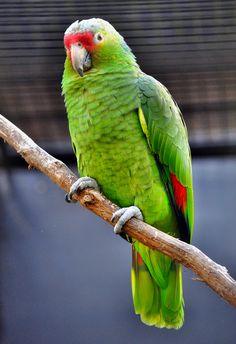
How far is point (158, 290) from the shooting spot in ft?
6.76

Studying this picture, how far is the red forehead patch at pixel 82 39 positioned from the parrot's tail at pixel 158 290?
0.62 metres

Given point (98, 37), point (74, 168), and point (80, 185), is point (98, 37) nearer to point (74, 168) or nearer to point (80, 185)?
point (80, 185)

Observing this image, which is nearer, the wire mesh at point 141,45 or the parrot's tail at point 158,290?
the parrot's tail at point 158,290

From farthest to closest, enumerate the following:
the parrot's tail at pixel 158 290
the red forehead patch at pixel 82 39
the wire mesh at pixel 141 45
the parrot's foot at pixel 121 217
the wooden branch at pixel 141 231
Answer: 1. the wire mesh at pixel 141 45
2. the parrot's tail at pixel 158 290
3. the red forehead patch at pixel 82 39
4. the parrot's foot at pixel 121 217
5. the wooden branch at pixel 141 231

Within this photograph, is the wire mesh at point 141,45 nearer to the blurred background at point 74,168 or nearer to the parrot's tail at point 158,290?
the blurred background at point 74,168

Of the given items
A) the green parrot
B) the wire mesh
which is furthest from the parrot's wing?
the wire mesh

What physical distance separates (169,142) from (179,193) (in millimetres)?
161

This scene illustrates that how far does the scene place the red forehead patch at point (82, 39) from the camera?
6.10 ft

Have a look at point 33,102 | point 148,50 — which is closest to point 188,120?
point 148,50

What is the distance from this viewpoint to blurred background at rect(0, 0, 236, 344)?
2.39 meters

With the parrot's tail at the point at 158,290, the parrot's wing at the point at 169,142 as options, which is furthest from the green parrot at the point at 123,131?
the parrot's tail at the point at 158,290

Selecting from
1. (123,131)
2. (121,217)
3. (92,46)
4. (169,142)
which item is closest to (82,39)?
(92,46)

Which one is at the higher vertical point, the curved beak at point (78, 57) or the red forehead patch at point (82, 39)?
the red forehead patch at point (82, 39)

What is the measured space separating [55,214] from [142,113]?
45.9 inches
